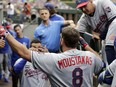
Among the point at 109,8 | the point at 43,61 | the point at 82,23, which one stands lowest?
the point at 43,61

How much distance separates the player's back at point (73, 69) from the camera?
381 centimetres

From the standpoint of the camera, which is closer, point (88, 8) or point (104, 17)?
point (88, 8)

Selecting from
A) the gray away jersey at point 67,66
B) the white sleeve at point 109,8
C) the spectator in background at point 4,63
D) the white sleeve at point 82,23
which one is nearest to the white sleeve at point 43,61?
the gray away jersey at point 67,66

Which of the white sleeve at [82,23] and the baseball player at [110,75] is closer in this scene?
the baseball player at [110,75]

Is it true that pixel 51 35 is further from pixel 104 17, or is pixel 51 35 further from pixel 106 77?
pixel 106 77

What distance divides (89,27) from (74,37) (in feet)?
6.60

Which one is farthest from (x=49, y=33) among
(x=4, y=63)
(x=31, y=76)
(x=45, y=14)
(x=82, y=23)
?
(x=4, y=63)

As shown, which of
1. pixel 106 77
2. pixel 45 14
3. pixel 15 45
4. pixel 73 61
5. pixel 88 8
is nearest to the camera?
pixel 15 45

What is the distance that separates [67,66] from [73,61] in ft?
0.29

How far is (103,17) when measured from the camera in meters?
5.23

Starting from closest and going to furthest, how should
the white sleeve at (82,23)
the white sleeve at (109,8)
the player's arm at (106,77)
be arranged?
the player's arm at (106,77)
the white sleeve at (109,8)
the white sleeve at (82,23)

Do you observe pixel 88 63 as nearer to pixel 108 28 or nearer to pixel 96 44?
pixel 108 28

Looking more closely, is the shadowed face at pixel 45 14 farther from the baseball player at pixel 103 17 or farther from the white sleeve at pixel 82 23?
the baseball player at pixel 103 17

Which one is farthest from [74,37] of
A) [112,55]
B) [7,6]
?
[7,6]
